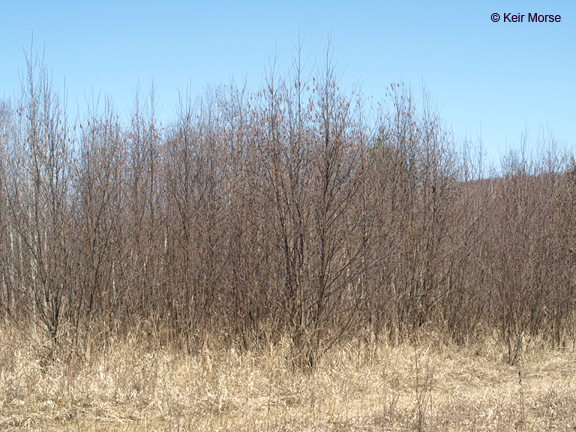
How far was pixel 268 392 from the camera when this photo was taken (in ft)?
20.1

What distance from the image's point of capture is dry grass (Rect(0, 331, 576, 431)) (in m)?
5.05

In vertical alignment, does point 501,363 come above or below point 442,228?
below

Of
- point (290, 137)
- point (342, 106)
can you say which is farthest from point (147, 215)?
point (342, 106)

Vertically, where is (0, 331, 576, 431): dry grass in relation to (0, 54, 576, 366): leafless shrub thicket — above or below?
below

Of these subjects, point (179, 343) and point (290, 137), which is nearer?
point (290, 137)

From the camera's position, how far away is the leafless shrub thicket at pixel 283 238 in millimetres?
6945

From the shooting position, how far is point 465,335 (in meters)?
9.79

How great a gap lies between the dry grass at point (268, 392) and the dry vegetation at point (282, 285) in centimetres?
3

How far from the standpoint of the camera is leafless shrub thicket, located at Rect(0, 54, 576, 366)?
22.8 ft

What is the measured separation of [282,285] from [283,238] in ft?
2.27

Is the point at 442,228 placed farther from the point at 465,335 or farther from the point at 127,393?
the point at 127,393

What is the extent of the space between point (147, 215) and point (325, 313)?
3632mm

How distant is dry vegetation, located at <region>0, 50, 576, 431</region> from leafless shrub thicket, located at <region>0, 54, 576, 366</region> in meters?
0.04

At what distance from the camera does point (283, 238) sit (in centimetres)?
698
